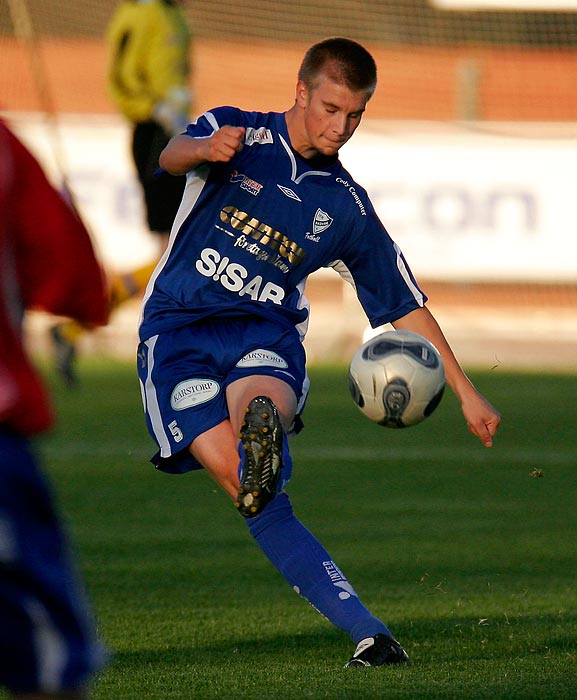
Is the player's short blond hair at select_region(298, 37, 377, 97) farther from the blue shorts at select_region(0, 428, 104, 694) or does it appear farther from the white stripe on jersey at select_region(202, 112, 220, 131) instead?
the blue shorts at select_region(0, 428, 104, 694)

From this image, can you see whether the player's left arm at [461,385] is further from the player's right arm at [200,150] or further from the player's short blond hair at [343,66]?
the player's right arm at [200,150]

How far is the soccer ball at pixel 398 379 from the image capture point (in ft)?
14.7

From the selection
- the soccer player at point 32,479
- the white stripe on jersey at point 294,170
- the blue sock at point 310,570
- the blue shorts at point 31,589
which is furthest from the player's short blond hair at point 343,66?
the blue shorts at point 31,589

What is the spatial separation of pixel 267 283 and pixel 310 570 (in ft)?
3.09

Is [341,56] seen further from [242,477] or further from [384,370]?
[242,477]

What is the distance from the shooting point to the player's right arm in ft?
13.7

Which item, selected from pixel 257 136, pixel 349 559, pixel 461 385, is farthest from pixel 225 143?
pixel 349 559

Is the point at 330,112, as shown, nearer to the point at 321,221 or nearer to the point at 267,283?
the point at 321,221

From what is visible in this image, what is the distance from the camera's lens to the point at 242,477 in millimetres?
3988

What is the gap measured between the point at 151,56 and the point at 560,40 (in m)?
11.6

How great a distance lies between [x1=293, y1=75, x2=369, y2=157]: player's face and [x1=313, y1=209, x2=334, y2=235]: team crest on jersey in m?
0.21

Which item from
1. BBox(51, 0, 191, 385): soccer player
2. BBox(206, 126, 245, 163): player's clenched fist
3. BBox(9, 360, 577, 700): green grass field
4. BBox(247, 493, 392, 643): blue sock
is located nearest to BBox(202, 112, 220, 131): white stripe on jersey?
BBox(206, 126, 245, 163): player's clenched fist

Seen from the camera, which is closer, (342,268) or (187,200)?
(187,200)

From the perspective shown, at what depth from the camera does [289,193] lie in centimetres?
466
